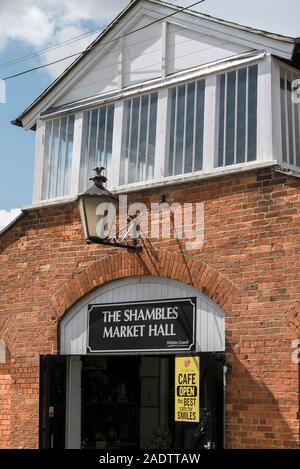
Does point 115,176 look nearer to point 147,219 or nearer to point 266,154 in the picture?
point 147,219

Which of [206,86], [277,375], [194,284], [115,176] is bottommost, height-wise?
[277,375]

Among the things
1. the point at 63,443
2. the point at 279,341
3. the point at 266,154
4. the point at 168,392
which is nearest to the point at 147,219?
the point at 266,154

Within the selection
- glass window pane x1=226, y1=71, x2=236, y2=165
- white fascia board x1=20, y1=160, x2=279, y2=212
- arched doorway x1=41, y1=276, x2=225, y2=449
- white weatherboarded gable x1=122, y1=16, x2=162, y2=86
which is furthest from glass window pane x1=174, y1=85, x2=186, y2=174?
arched doorway x1=41, y1=276, x2=225, y2=449

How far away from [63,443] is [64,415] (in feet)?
1.24

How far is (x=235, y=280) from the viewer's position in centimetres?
913

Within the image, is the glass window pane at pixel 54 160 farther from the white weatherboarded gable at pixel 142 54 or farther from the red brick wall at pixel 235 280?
the white weatherboarded gable at pixel 142 54

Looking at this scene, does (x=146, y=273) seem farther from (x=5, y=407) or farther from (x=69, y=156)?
(x=5, y=407)

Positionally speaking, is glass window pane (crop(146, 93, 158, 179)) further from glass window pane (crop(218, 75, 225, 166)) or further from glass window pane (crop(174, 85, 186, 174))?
glass window pane (crop(218, 75, 225, 166))

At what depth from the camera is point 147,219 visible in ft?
33.2

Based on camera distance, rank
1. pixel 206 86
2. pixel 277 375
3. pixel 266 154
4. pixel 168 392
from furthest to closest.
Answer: pixel 168 392 < pixel 206 86 < pixel 266 154 < pixel 277 375

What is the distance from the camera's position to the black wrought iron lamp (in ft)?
31.8

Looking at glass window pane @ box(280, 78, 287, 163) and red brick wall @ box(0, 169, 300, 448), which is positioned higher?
glass window pane @ box(280, 78, 287, 163)

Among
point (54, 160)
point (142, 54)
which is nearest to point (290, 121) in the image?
point (142, 54)

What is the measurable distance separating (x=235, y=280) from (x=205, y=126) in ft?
6.89
